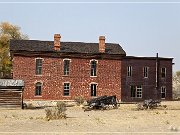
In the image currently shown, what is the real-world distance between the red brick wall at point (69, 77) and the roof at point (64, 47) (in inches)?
41.5

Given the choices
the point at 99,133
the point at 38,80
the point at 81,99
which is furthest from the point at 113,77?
the point at 99,133

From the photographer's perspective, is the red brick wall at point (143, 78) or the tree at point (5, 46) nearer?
the red brick wall at point (143, 78)

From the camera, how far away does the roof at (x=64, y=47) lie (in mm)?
39737

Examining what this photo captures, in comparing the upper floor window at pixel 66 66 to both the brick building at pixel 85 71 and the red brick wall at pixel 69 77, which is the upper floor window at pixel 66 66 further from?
the red brick wall at pixel 69 77

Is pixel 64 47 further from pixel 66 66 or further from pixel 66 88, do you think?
pixel 66 88

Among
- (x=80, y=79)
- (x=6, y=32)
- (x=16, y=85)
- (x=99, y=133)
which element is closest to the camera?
(x=99, y=133)

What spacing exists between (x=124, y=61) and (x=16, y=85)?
1470 centimetres

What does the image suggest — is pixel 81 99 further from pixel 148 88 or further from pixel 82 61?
pixel 148 88

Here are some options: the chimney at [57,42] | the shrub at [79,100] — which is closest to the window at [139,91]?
the shrub at [79,100]

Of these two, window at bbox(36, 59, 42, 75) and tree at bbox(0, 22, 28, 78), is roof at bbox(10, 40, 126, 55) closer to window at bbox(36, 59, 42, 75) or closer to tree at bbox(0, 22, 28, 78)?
window at bbox(36, 59, 42, 75)

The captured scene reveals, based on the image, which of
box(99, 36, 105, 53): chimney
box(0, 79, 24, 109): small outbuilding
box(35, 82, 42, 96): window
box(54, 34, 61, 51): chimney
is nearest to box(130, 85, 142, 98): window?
box(99, 36, 105, 53): chimney

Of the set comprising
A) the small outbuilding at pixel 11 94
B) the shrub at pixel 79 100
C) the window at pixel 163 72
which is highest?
the window at pixel 163 72

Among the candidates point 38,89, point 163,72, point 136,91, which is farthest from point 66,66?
point 163,72

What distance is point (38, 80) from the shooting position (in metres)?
39.5
